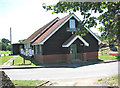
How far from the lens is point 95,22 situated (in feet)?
17.7

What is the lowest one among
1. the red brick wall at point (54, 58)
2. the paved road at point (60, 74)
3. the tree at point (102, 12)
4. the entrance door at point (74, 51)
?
the paved road at point (60, 74)

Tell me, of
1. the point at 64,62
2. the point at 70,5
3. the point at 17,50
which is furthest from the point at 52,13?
the point at 17,50

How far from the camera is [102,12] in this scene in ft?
16.5

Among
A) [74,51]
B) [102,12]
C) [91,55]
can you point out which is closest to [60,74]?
[102,12]

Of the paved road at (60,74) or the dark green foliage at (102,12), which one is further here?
the paved road at (60,74)

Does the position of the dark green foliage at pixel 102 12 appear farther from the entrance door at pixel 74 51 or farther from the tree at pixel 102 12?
the entrance door at pixel 74 51

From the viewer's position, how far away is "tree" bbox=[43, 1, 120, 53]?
4.39 meters

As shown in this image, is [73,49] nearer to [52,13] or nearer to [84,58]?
[84,58]

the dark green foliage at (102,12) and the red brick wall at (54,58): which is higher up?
the dark green foliage at (102,12)

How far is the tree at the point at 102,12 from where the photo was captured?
4.39 meters

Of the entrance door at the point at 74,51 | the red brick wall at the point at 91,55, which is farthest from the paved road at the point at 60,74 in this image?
the red brick wall at the point at 91,55

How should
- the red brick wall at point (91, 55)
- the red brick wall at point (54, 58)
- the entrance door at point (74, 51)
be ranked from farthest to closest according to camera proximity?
the red brick wall at point (91, 55)
the entrance door at point (74, 51)
the red brick wall at point (54, 58)

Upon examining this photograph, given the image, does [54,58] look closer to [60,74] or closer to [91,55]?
[91,55]

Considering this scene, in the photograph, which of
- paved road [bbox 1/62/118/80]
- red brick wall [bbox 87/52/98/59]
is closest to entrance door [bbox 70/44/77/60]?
red brick wall [bbox 87/52/98/59]
